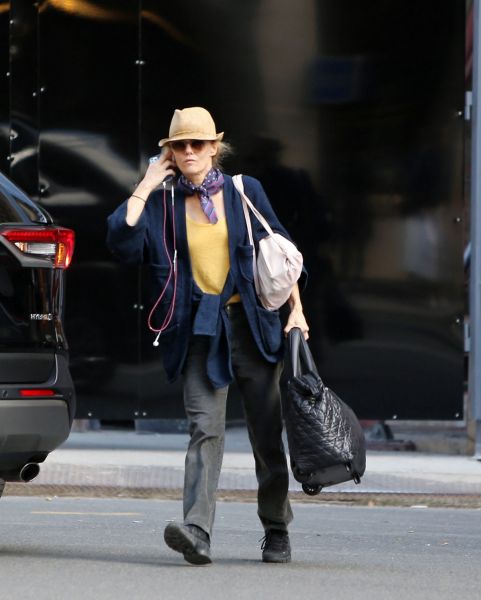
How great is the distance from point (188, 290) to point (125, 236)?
0.34 m

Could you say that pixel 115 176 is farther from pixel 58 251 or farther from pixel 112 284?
pixel 58 251

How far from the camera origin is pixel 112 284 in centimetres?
1278

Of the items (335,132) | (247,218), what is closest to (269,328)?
(247,218)

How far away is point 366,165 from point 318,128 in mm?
435

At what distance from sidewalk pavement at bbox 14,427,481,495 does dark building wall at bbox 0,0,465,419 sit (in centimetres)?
51

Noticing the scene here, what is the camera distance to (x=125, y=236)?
6.91 meters

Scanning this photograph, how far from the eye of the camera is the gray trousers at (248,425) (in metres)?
6.92

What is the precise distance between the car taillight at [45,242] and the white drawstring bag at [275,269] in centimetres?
76

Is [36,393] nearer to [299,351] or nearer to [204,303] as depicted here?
[204,303]

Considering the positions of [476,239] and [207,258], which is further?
[476,239]

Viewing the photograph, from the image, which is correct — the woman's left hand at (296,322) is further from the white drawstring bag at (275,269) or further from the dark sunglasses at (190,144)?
the dark sunglasses at (190,144)

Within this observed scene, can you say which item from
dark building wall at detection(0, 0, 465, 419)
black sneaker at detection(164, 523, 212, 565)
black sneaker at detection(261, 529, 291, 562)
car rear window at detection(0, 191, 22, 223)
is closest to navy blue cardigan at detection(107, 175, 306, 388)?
car rear window at detection(0, 191, 22, 223)

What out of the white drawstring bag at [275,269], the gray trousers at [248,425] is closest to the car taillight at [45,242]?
the gray trousers at [248,425]

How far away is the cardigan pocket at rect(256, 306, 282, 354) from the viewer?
7035mm
